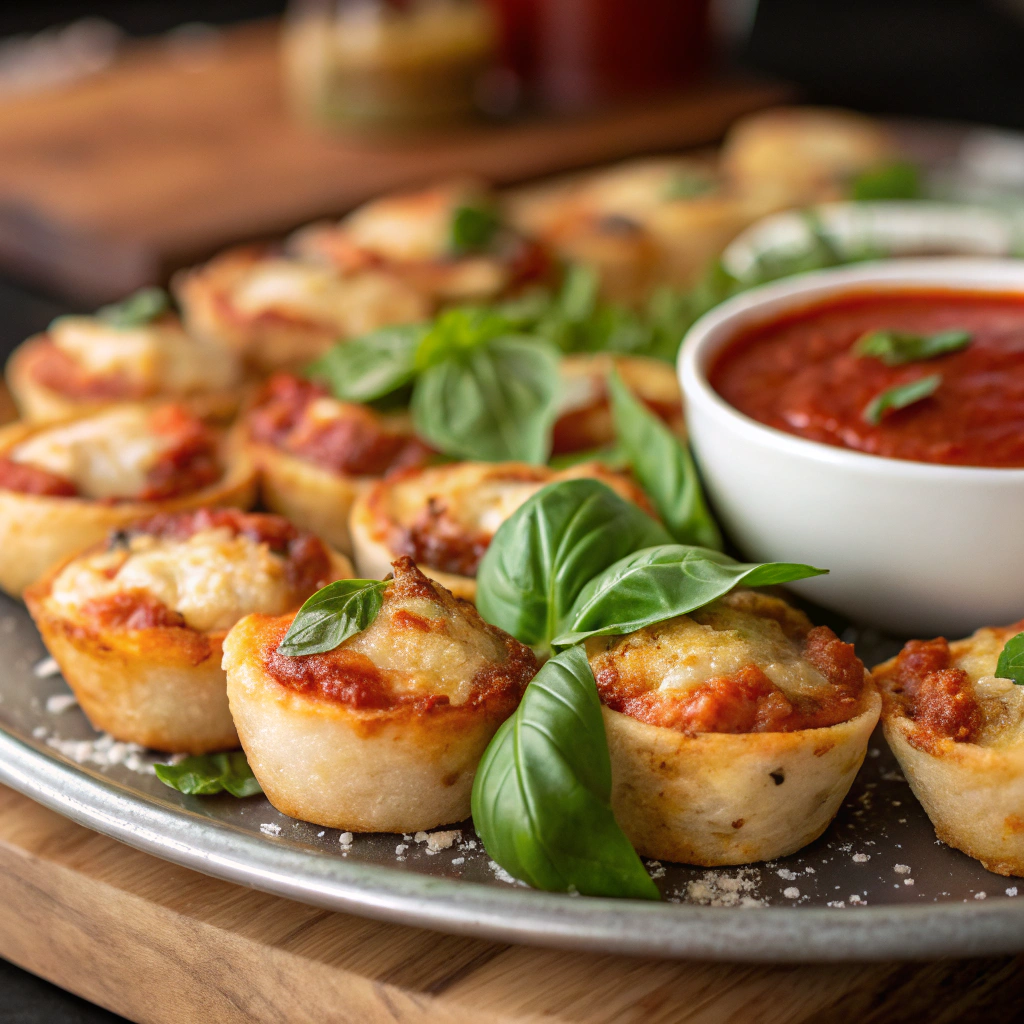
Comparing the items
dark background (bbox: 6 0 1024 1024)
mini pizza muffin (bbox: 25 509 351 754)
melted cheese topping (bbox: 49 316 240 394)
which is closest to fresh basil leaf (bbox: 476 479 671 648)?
mini pizza muffin (bbox: 25 509 351 754)

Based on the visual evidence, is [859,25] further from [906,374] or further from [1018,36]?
[906,374]

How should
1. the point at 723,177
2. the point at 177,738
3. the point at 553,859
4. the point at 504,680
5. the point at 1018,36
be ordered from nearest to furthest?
1. the point at 553,859
2. the point at 504,680
3. the point at 177,738
4. the point at 723,177
5. the point at 1018,36

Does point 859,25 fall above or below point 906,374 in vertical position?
below

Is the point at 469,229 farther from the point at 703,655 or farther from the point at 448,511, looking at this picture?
the point at 703,655

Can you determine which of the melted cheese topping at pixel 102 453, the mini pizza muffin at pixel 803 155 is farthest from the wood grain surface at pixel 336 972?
the mini pizza muffin at pixel 803 155

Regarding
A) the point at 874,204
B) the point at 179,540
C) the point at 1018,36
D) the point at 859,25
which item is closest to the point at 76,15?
the point at 859,25

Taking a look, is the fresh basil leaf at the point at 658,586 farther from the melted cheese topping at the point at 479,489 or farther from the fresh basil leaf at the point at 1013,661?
the melted cheese topping at the point at 479,489

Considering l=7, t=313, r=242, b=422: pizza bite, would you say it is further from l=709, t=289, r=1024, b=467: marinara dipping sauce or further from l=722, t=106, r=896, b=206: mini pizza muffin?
l=722, t=106, r=896, b=206: mini pizza muffin
